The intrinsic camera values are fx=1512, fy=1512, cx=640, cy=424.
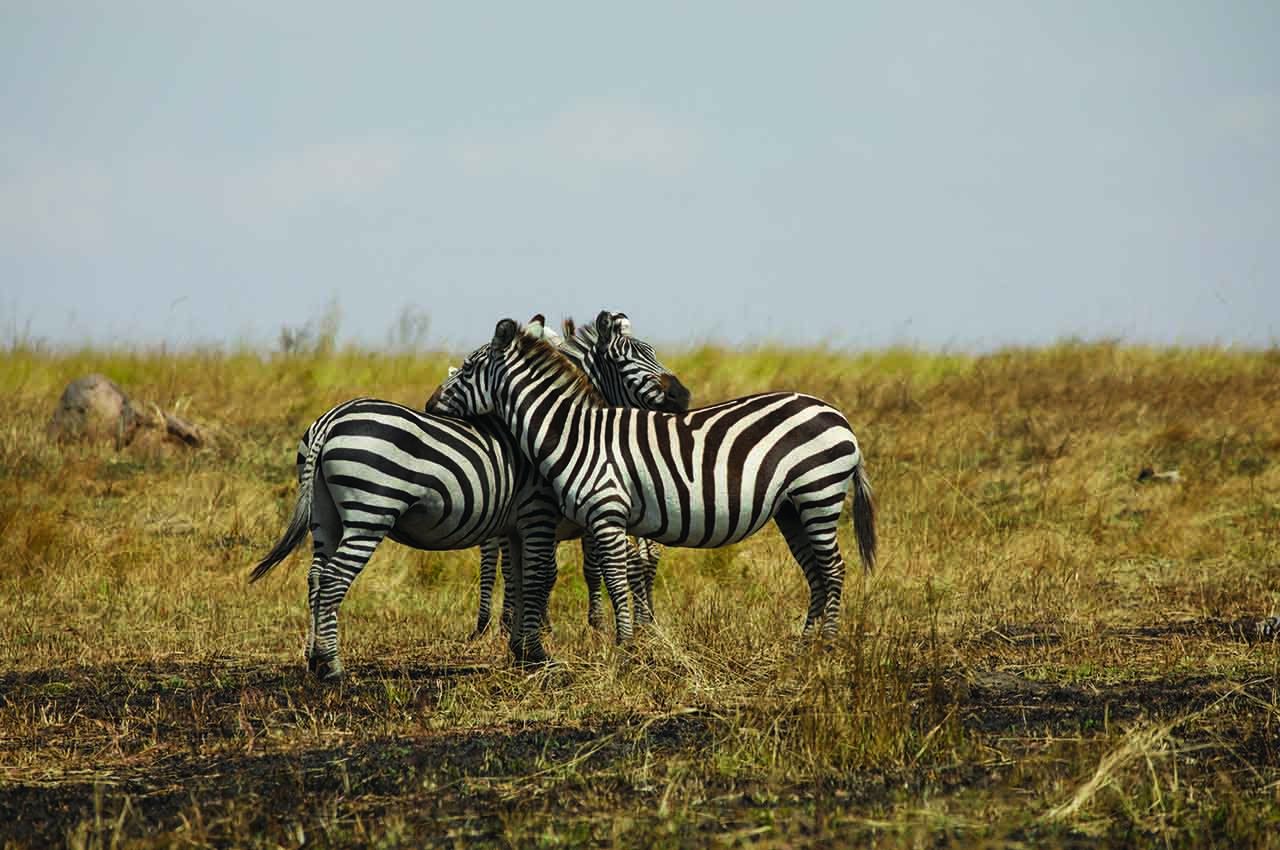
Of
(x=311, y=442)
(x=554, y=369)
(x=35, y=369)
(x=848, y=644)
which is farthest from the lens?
(x=35, y=369)

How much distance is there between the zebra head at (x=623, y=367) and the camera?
31.8ft

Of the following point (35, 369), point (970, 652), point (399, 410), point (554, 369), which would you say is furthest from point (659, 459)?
point (35, 369)

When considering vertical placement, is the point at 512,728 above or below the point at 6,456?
below

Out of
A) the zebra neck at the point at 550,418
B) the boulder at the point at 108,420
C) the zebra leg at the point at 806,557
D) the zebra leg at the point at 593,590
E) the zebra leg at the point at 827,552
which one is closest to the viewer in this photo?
the zebra neck at the point at 550,418

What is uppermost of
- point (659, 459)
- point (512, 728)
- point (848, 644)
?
point (659, 459)

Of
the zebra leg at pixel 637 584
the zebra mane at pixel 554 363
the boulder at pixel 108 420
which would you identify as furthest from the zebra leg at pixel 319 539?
the boulder at pixel 108 420

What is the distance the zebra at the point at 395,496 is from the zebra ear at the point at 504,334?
0.49 m

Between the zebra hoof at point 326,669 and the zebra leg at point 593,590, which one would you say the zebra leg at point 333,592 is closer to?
the zebra hoof at point 326,669

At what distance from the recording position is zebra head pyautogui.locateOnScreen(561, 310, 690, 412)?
31.8ft

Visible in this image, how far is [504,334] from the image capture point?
340 inches

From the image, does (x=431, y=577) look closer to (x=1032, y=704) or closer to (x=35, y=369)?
(x=1032, y=704)

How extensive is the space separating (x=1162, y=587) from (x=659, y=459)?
448cm

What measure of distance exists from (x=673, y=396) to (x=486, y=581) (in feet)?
5.70

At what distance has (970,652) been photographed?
27.5ft
